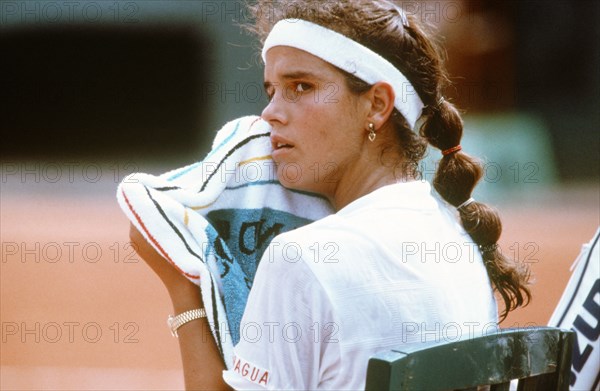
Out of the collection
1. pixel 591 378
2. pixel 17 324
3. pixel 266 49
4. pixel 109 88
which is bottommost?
pixel 17 324

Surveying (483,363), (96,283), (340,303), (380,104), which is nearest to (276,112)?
(380,104)

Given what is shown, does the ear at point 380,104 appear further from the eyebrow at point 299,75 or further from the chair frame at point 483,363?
the chair frame at point 483,363

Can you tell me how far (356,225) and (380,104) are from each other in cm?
33

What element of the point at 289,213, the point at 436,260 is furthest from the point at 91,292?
the point at 436,260

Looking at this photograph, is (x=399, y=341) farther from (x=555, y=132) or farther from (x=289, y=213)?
(x=555, y=132)

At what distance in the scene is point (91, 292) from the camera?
15.9 feet

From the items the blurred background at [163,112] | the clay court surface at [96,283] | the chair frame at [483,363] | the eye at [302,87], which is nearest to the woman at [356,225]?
the eye at [302,87]

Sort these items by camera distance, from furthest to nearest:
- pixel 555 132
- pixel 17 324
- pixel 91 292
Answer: pixel 555 132 → pixel 91 292 → pixel 17 324

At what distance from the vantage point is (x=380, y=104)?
1.48 metres

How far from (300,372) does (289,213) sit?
0.43 metres

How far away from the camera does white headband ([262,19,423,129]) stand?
144 cm

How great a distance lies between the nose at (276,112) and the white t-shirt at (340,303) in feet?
0.89

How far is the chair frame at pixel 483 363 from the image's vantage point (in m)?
0.82

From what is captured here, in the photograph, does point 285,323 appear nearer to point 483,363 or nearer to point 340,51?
point 483,363
